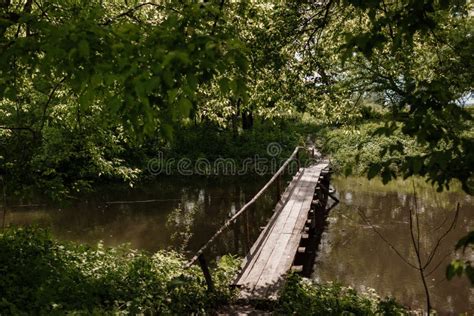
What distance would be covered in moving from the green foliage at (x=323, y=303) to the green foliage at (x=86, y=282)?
0.95 meters

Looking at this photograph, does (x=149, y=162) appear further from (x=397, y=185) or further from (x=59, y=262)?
(x=59, y=262)

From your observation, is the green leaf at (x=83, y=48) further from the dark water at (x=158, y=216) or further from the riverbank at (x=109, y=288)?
the dark water at (x=158, y=216)

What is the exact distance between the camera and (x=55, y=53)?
10.6 ft

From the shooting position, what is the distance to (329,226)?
625 inches

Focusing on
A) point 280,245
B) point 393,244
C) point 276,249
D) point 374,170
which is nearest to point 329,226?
point 393,244

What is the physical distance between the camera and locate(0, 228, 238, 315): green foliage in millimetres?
5020

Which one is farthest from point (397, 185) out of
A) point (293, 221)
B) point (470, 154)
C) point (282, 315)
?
point (470, 154)

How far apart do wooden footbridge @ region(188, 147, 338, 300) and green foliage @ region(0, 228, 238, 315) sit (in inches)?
15.1

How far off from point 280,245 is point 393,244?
566cm

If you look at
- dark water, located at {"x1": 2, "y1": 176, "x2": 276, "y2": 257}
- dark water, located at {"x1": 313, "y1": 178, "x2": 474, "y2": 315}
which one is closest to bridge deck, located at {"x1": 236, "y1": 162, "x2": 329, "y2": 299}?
dark water, located at {"x1": 2, "y1": 176, "x2": 276, "y2": 257}

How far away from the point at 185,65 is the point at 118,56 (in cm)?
63

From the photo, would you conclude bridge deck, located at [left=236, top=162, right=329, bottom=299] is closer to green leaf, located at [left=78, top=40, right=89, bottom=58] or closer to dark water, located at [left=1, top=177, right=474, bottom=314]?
dark water, located at [left=1, top=177, right=474, bottom=314]

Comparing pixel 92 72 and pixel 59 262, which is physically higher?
pixel 92 72

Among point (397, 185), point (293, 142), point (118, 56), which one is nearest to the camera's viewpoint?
point (118, 56)
